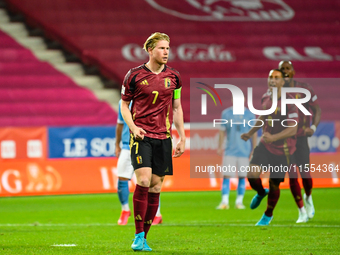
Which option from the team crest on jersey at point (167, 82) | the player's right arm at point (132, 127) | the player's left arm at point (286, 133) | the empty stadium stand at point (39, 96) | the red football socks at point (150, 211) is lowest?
the empty stadium stand at point (39, 96)

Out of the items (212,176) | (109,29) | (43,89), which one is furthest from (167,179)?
(109,29)

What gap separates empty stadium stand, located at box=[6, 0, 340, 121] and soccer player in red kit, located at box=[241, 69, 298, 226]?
10.8 metres

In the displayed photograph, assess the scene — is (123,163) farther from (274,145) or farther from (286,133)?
(286,133)

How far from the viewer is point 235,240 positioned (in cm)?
568

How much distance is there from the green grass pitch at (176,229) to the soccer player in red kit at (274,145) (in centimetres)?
54

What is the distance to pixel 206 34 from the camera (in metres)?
18.8

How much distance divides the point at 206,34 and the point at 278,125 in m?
12.3

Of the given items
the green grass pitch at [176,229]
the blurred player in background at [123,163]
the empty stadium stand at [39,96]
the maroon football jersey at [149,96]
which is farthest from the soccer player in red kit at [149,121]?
the empty stadium stand at [39,96]

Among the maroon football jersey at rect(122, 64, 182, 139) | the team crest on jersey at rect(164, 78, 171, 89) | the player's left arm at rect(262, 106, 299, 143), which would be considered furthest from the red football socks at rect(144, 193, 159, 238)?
the player's left arm at rect(262, 106, 299, 143)

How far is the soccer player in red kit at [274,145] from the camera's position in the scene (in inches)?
267

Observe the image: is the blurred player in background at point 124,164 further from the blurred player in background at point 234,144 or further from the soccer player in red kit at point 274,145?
the blurred player in background at point 234,144

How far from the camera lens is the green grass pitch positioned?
516 centimetres

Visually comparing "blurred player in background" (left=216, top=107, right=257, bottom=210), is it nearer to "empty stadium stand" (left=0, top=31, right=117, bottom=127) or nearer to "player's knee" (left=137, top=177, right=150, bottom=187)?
"player's knee" (left=137, top=177, right=150, bottom=187)

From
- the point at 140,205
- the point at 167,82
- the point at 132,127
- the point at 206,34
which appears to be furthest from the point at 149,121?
the point at 206,34
